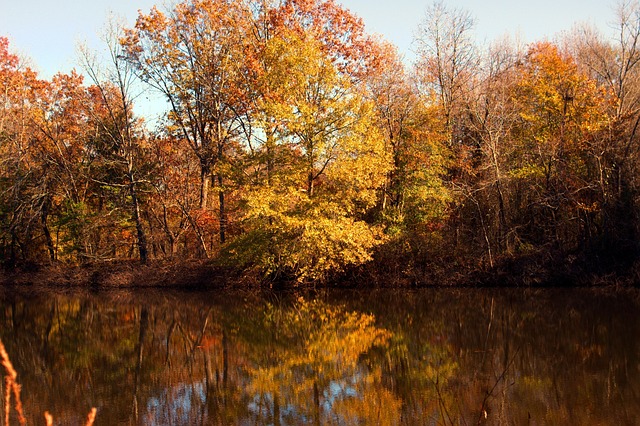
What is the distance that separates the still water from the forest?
390 centimetres

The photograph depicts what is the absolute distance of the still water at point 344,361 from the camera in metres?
8.98

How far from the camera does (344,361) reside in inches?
495

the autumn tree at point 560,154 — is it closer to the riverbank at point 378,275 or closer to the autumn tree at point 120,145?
the riverbank at point 378,275

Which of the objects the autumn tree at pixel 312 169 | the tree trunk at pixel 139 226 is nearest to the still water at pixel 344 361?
the autumn tree at pixel 312 169

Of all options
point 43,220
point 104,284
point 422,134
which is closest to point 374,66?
point 422,134

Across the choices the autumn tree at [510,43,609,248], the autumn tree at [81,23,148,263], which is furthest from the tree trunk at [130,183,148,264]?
the autumn tree at [510,43,609,248]

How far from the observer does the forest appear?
25.1m

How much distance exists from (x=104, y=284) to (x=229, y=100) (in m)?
11.4

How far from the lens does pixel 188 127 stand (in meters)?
33.1

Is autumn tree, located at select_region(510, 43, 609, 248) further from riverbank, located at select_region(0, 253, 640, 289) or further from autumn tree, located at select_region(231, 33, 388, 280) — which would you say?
autumn tree, located at select_region(231, 33, 388, 280)

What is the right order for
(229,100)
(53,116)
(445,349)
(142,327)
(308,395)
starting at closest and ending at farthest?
(308,395), (445,349), (142,327), (229,100), (53,116)

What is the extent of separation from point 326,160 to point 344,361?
47.0 feet

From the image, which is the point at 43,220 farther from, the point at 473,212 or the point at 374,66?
the point at 473,212

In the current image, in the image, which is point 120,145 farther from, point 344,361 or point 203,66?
point 344,361
